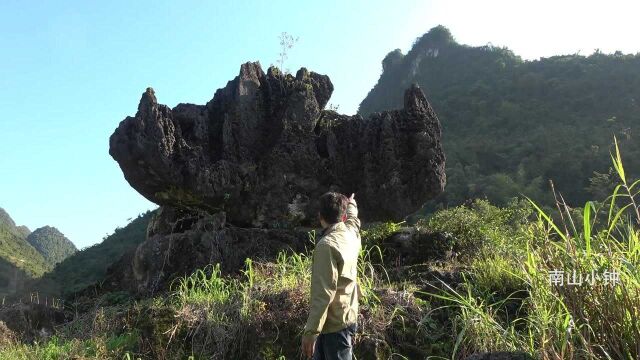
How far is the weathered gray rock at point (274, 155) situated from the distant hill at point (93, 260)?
1225cm

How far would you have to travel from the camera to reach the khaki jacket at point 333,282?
3146mm

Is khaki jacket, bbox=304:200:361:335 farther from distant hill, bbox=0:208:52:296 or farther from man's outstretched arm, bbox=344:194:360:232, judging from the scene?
distant hill, bbox=0:208:52:296

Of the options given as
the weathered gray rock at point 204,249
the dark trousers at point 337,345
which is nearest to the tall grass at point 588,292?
the dark trousers at point 337,345

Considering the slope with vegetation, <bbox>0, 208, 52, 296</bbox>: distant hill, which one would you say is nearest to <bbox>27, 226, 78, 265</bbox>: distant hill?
<bbox>0, 208, 52, 296</bbox>: distant hill

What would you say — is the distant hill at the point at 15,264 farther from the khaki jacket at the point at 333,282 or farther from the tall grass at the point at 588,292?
the tall grass at the point at 588,292

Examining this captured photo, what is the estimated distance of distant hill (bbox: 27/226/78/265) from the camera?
71.8 meters

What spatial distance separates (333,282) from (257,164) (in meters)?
5.48

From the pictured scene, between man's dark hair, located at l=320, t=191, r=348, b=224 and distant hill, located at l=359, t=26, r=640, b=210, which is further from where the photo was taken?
distant hill, located at l=359, t=26, r=640, b=210

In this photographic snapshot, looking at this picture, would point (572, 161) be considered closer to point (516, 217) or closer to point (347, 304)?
point (516, 217)

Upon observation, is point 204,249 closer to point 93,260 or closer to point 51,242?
point 93,260

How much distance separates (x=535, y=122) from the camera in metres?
36.1

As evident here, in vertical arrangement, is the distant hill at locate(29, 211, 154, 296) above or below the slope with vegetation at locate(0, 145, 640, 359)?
above

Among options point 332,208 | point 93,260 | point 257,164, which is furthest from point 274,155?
point 93,260

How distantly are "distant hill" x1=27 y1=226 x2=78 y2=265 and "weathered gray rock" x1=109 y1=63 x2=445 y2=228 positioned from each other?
2745 inches
